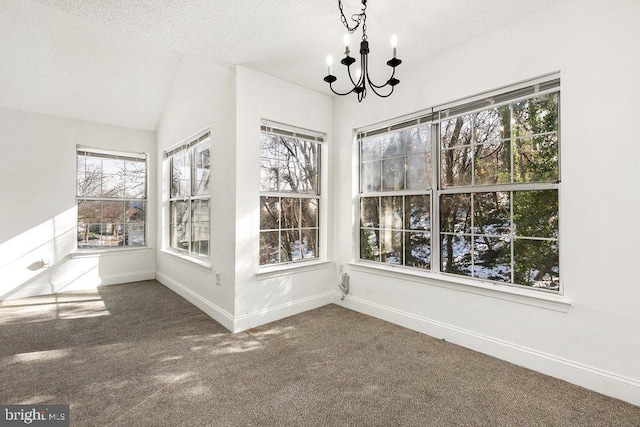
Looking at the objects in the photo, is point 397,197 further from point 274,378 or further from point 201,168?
point 201,168

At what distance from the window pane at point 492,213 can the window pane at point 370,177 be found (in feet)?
3.60

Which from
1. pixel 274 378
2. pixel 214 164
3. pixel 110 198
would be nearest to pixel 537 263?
pixel 274 378

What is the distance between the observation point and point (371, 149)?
3537mm

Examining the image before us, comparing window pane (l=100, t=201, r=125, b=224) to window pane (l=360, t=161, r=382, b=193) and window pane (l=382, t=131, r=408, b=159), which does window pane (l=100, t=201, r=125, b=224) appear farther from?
window pane (l=382, t=131, r=408, b=159)

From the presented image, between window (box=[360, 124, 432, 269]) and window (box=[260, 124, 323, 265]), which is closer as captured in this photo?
window (box=[360, 124, 432, 269])

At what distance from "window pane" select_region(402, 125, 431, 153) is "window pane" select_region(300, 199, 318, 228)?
1.32m

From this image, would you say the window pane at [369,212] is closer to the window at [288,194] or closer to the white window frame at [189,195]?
the window at [288,194]

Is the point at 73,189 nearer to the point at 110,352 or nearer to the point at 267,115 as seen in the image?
the point at 110,352

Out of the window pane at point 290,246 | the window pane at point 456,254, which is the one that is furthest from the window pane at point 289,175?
the window pane at point 456,254

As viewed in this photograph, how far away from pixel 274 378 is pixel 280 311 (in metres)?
1.19

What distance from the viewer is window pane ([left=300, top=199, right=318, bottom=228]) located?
3666mm

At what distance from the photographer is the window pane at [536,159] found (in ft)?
7.37

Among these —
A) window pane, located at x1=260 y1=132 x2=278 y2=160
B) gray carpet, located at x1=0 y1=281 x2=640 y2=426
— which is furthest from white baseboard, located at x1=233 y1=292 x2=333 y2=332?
window pane, located at x1=260 y1=132 x2=278 y2=160

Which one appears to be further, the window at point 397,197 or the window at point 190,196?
the window at point 190,196
